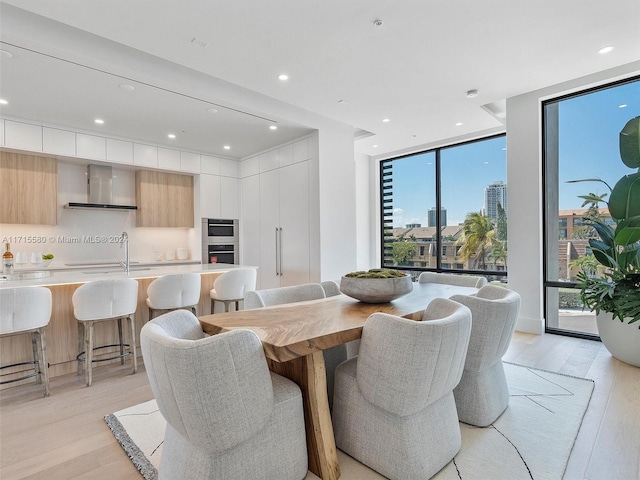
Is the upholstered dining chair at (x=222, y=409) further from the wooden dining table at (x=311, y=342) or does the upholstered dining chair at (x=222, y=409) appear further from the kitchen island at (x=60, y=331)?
the kitchen island at (x=60, y=331)

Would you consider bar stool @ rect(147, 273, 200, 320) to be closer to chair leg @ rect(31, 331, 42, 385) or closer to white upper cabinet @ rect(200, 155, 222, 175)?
chair leg @ rect(31, 331, 42, 385)

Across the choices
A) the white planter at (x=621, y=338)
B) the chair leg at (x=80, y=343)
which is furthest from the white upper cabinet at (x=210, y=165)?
the white planter at (x=621, y=338)

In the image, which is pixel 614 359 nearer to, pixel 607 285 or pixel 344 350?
pixel 607 285

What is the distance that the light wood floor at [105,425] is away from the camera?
172 cm

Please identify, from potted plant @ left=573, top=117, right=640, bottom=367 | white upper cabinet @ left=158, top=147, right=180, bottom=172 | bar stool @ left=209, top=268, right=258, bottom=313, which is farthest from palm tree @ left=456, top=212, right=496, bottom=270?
white upper cabinet @ left=158, top=147, right=180, bottom=172

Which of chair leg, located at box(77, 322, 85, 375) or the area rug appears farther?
chair leg, located at box(77, 322, 85, 375)

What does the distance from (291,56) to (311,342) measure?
2671mm

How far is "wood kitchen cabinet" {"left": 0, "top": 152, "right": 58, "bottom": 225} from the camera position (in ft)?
14.2

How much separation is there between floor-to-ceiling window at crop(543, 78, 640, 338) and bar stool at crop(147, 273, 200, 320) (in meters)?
3.97

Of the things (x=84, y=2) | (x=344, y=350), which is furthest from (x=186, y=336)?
(x=84, y=2)

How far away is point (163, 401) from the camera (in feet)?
4.37

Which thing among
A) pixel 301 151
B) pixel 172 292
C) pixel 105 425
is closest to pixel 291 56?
pixel 301 151

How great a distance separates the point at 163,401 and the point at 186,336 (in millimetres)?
358

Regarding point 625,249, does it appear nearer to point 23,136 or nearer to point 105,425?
point 105,425
